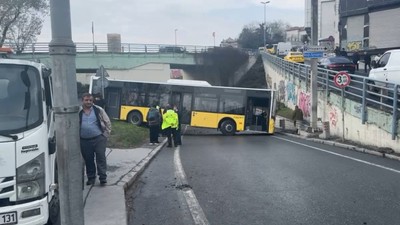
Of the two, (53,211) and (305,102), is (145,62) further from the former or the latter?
(53,211)

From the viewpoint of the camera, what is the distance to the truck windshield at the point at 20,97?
4871 mm

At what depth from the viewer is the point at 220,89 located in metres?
25.8

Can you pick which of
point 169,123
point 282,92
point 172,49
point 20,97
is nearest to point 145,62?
point 172,49

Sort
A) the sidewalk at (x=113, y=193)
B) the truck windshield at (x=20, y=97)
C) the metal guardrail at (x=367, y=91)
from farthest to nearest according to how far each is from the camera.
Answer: the metal guardrail at (x=367, y=91) → the sidewalk at (x=113, y=193) → the truck windshield at (x=20, y=97)

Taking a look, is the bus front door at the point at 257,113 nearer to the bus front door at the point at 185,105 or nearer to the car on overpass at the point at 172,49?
the bus front door at the point at 185,105

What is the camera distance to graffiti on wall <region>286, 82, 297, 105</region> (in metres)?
29.4

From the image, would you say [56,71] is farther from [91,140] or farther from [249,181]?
[249,181]

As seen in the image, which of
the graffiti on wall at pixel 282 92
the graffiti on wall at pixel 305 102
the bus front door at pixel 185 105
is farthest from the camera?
the graffiti on wall at pixel 282 92

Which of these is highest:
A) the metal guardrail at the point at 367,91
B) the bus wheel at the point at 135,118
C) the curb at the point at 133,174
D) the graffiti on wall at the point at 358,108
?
the metal guardrail at the point at 367,91

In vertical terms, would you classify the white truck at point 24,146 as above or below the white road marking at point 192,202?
above

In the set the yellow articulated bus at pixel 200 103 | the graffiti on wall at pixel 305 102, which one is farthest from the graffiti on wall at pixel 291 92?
the yellow articulated bus at pixel 200 103

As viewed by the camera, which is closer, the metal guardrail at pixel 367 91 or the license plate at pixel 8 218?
the license plate at pixel 8 218

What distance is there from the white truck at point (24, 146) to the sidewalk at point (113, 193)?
86cm

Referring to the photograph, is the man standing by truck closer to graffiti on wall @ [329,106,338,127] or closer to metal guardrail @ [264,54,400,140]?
metal guardrail @ [264,54,400,140]
